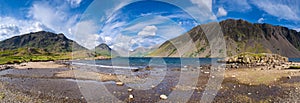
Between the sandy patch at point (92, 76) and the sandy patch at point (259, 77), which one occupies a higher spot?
the sandy patch at point (92, 76)

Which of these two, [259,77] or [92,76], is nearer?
[259,77]

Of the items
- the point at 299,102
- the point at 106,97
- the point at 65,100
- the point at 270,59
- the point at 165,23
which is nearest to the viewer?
the point at 299,102

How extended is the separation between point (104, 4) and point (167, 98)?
39.8 feet

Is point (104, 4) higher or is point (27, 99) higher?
point (104, 4)

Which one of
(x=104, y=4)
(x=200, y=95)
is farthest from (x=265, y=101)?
(x=104, y=4)

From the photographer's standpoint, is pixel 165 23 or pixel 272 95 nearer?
pixel 272 95

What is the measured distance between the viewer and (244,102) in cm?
2058

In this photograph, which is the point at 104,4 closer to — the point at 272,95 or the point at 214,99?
the point at 214,99

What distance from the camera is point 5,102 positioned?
19.8 metres

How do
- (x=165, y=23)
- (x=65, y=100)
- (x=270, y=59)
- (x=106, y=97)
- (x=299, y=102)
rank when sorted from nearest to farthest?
(x=299, y=102) < (x=65, y=100) < (x=106, y=97) < (x=165, y=23) < (x=270, y=59)

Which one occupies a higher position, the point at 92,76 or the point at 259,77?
the point at 92,76

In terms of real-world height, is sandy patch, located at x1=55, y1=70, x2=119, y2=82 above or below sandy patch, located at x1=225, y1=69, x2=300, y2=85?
above

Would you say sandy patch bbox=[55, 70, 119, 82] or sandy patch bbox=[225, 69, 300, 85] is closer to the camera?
sandy patch bbox=[225, 69, 300, 85]

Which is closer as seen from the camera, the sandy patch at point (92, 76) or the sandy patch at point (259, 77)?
the sandy patch at point (259, 77)
